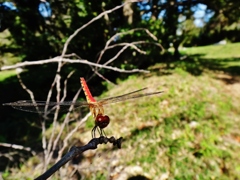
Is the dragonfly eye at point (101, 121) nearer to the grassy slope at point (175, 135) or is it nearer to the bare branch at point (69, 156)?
the bare branch at point (69, 156)

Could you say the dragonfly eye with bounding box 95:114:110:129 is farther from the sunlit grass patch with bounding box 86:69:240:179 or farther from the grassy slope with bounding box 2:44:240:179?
the sunlit grass patch with bounding box 86:69:240:179

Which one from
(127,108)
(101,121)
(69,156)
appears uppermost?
(69,156)

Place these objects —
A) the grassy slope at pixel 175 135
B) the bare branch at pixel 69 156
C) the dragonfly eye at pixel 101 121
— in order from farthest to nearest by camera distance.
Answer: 1. the grassy slope at pixel 175 135
2. the dragonfly eye at pixel 101 121
3. the bare branch at pixel 69 156

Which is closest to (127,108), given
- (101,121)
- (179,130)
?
(179,130)

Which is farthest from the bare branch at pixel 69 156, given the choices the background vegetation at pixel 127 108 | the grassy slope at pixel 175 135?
the grassy slope at pixel 175 135

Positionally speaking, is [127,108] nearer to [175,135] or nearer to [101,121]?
[175,135]

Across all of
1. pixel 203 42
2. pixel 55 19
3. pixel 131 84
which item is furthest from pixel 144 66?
pixel 203 42
